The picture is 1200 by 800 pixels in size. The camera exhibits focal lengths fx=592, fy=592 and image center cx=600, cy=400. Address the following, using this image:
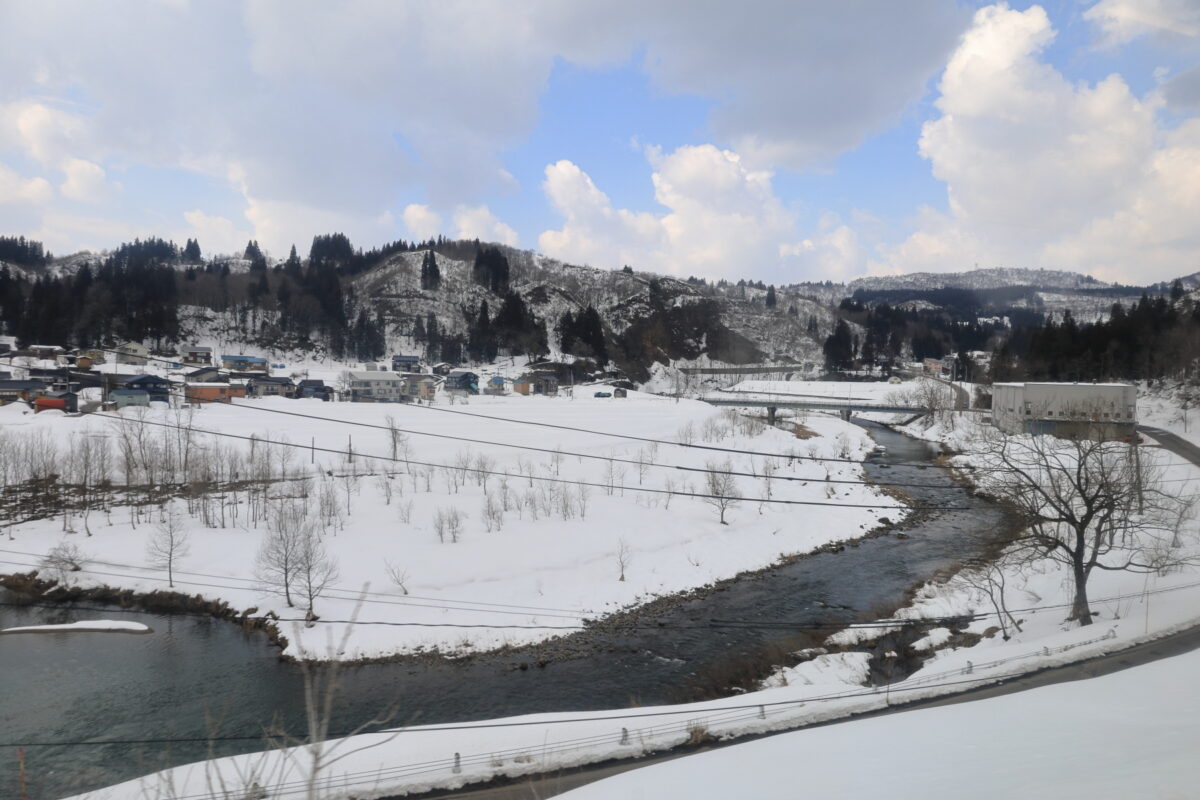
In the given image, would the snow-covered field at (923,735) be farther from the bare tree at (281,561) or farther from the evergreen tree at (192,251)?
the evergreen tree at (192,251)

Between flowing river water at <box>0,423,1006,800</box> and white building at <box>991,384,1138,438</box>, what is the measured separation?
1857cm

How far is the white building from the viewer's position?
27.8 metres

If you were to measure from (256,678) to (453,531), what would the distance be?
698cm

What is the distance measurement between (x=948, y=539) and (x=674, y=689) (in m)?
12.6

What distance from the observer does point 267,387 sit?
42031 millimetres

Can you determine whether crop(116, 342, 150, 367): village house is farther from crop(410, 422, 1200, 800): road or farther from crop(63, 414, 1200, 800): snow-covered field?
crop(410, 422, 1200, 800): road

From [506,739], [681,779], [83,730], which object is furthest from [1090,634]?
[83,730]

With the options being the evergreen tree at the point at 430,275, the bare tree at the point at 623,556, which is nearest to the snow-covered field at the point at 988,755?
the bare tree at the point at 623,556

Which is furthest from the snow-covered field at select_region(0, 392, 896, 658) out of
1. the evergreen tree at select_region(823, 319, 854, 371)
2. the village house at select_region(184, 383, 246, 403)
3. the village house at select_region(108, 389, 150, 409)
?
the evergreen tree at select_region(823, 319, 854, 371)

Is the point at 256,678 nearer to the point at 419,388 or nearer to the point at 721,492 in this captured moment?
the point at 721,492

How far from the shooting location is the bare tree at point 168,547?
1607 centimetres

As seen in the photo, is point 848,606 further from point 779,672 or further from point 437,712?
point 437,712

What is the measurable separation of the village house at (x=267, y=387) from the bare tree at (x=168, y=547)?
85.1 ft

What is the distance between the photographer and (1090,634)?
8.71 meters
